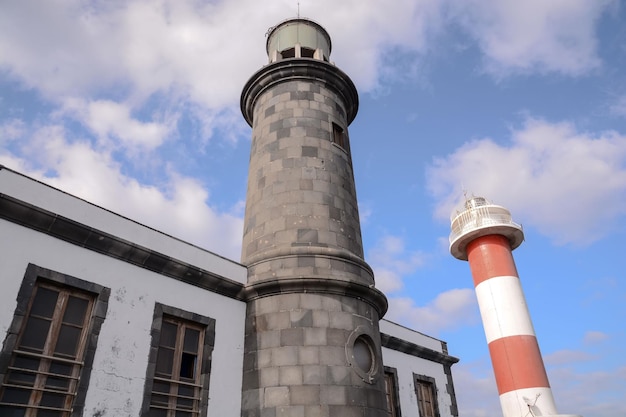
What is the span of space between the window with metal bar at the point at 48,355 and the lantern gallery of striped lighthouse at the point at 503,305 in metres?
11.8

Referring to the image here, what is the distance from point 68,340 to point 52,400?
86 centimetres

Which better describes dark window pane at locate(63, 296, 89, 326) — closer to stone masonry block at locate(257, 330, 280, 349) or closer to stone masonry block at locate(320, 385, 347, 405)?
stone masonry block at locate(257, 330, 280, 349)

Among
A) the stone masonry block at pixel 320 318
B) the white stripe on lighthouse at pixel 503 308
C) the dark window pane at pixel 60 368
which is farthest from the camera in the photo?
the white stripe on lighthouse at pixel 503 308

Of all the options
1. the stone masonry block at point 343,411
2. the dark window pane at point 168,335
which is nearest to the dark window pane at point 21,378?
the dark window pane at point 168,335

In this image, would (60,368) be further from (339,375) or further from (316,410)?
(339,375)

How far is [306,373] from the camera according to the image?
315 inches

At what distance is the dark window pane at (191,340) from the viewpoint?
817cm

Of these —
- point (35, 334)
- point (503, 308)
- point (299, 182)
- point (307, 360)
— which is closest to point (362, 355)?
point (307, 360)

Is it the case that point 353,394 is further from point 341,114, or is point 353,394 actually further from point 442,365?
point 442,365

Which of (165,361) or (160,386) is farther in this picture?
(165,361)

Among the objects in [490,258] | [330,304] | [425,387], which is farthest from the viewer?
[490,258]

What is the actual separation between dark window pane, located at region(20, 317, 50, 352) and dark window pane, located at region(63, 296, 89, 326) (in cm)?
31

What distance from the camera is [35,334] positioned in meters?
6.54

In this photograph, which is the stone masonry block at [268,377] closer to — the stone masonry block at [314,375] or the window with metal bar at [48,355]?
the stone masonry block at [314,375]
